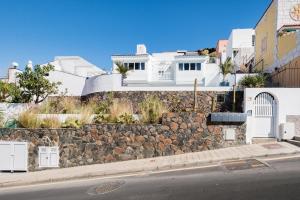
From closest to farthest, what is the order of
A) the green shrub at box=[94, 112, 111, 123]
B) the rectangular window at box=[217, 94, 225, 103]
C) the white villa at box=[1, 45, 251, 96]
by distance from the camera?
the green shrub at box=[94, 112, 111, 123]
the rectangular window at box=[217, 94, 225, 103]
the white villa at box=[1, 45, 251, 96]

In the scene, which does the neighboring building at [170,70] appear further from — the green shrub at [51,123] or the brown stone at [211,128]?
the green shrub at [51,123]

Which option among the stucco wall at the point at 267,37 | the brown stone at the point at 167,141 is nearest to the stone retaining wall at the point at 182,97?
the stucco wall at the point at 267,37

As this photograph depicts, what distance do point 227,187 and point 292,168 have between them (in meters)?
3.04

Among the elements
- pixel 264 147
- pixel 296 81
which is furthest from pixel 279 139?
pixel 296 81

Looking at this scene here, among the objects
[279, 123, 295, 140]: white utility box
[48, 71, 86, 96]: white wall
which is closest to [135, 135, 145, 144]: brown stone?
[279, 123, 295, 140]: white utility box

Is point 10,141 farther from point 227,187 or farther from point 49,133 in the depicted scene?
point 227,187

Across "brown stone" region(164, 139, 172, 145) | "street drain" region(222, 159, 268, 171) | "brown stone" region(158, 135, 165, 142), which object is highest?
"brown stone" region(158, 135, 165, 142)

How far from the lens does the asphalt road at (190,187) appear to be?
8.03 metres

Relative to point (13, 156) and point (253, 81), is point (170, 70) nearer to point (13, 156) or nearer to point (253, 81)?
point (253, 81)

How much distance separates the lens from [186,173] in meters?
11.1

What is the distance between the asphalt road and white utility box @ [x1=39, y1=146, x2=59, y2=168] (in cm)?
313

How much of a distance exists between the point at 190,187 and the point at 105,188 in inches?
112

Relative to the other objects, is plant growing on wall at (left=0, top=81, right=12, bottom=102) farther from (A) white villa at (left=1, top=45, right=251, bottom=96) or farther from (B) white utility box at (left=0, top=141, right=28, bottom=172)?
(B) white utility box at (left=0, top=141, right=28, bottom=172)

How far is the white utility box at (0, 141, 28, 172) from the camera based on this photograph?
15.0m
